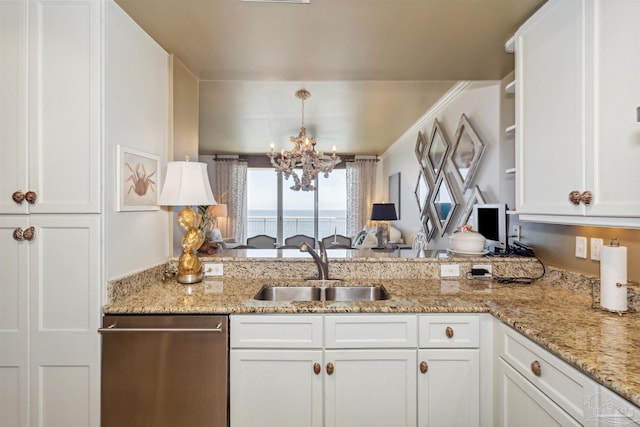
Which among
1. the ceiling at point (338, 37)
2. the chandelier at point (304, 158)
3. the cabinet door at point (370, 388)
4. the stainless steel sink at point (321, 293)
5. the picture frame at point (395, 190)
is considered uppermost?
the ceiling at point (338, 37)

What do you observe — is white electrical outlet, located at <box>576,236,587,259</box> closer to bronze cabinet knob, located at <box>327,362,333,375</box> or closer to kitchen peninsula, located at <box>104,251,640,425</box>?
kitchen peninsula, located at <box>104,251,640,425</box>

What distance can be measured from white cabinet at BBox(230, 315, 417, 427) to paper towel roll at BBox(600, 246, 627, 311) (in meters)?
0.78

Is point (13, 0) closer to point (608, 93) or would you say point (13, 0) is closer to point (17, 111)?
point (17, 111)

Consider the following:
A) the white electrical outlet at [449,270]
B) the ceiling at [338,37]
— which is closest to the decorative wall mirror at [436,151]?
the ceiling at [338,37]

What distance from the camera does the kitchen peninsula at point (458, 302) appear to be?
0.93 metres

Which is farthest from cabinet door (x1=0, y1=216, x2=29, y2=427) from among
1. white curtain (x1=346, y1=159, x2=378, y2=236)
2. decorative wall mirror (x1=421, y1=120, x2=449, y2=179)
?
white curtain (x1=346, y1=159, x2=378, y2=236)

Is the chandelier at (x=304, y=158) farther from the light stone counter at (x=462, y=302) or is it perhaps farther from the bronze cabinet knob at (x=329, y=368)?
the bronze cabinet knob at (x=329, y=368)

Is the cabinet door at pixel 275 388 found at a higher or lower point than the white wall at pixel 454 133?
lower

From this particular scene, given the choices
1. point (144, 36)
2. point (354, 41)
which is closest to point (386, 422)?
point (354, 41)

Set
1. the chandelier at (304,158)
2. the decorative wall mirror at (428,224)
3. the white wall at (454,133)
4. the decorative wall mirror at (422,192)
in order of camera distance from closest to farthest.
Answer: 1. the white wall at (454,133)
2. the decorative wall mirror at (428,224)
3. the decorative wall mirror at (422,192)
4. the chandelier at (304,158)

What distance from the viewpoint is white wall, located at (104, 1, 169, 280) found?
4.76 feet

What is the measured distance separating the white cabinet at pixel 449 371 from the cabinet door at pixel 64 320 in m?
1.47

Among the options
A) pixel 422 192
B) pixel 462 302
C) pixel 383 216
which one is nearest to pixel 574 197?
pixel 462 302

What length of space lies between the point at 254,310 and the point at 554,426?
3.78 feet
